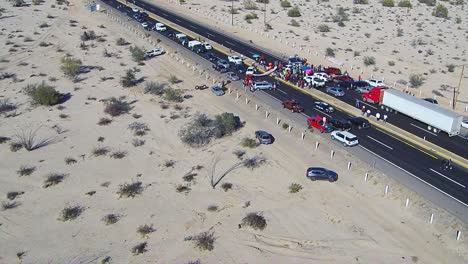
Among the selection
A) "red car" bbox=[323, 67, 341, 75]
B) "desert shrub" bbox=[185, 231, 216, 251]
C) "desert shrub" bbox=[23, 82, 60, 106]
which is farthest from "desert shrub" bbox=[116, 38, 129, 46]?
"desert shrub" bbox=[185, 231, 216, 251]

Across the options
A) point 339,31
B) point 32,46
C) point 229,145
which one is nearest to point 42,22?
point 32,46

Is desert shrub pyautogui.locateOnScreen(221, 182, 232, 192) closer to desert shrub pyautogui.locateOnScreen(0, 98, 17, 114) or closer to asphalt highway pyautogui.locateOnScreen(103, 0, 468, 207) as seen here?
asphalt highway pyautogui.locateOnScreen(103, 0, 468, 207)

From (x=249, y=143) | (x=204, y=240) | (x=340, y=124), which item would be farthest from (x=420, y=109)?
(x=204, y=240)

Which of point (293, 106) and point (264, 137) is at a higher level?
point (264, 137)

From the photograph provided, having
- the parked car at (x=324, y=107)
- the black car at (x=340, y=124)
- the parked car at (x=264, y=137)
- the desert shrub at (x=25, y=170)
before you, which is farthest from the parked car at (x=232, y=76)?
the desert shrub at (x=25, y=170)

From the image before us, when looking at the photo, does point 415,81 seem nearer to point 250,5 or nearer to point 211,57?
point 211,57

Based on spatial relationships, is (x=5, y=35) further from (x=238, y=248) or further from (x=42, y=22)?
(x=238, y=248)

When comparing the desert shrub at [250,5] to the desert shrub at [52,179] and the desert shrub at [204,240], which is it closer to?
the desert shrub at [52,179]
